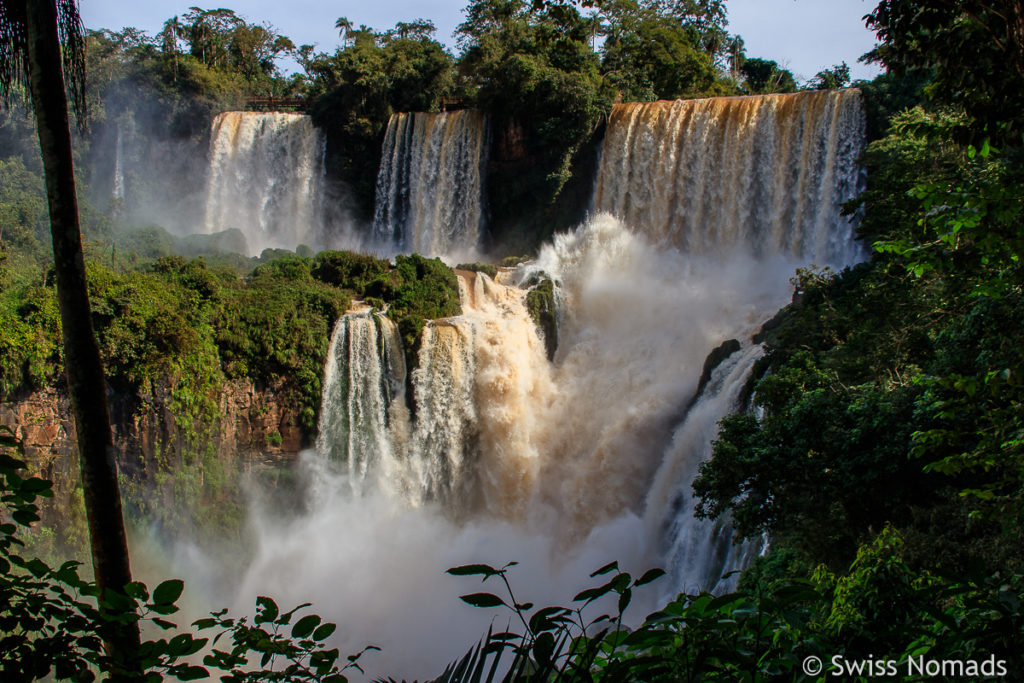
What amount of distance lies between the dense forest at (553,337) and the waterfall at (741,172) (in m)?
1.03

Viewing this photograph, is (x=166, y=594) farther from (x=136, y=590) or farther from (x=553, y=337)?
(x=553, y=337)

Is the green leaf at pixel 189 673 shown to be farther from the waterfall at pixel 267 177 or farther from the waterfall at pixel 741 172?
Answer: the waterfall at pixel 267 177

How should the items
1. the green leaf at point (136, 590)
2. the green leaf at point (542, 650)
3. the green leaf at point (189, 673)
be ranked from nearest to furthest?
the green leaf at point (542, 650) < the green leaf at point (189, 673) < the green leaf at point (136, 590)

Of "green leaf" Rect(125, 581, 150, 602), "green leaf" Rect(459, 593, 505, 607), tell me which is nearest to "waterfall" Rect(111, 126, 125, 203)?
"green leaf" Rect(125, 581, 150, 602)

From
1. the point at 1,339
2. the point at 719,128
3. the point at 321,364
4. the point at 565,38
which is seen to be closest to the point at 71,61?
the point at 565,38

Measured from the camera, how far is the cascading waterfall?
15180mm

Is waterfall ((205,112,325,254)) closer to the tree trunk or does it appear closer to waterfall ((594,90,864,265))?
waterfall ((594,90,864,265))

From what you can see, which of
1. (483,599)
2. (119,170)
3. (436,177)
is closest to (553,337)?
(436,177)

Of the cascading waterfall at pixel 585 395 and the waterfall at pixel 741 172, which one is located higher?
the waterfall at pixel 741 172

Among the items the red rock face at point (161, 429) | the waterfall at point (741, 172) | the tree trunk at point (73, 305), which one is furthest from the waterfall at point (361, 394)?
the tree trunk at point (73, 305)

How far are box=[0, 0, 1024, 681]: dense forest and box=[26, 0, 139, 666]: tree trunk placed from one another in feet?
0.87

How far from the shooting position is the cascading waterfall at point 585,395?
1518 cm

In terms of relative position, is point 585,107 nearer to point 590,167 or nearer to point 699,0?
point 590,167

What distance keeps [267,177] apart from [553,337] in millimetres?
16508
